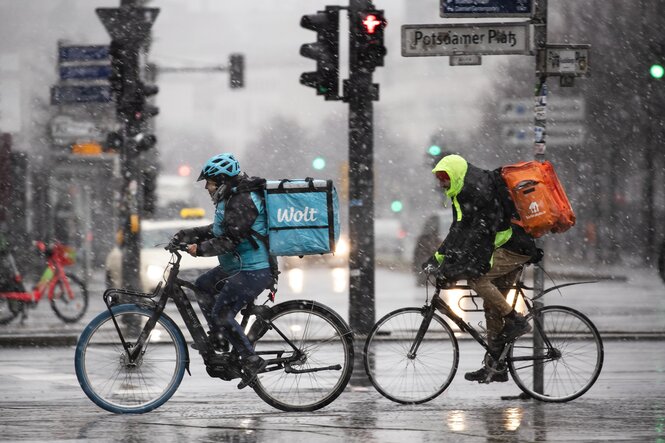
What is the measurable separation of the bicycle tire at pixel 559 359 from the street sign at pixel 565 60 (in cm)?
181

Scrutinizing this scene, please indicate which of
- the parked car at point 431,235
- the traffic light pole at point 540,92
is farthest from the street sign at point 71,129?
the traffic light pole at point 540,92

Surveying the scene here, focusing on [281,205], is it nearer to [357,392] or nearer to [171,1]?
[357,392]

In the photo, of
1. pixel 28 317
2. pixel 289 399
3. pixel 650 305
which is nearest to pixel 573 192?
pixel 650 305

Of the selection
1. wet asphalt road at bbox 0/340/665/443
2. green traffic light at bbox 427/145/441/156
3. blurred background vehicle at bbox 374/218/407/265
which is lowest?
blurred background vehicle at bbox 374/218/407/265

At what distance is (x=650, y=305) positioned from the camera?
70.2 feet

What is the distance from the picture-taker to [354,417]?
27.5 ft

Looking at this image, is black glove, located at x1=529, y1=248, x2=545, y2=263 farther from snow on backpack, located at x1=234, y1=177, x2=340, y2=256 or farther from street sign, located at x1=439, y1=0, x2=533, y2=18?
street sign, located at x1=439, y1=0, x2=533, y2=18

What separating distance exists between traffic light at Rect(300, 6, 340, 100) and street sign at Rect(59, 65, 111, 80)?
369 centimetres

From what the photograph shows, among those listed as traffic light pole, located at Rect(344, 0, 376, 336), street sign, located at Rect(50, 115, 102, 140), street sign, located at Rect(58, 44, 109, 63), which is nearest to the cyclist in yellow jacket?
traffic light pole, located at Rect(344, 0, 376, 336)

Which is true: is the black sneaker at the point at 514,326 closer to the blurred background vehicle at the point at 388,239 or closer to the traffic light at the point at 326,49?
the traffic light at the point at 326,49

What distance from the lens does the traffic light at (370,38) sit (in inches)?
482

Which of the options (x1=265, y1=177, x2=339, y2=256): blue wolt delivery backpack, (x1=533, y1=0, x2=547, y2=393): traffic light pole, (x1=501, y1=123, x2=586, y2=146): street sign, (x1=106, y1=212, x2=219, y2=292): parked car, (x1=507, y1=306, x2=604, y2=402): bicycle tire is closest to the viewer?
(x1=265, y1=177, x2=339, y2=256): blue wolt delivery backpack

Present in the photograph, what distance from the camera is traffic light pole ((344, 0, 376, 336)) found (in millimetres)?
12328

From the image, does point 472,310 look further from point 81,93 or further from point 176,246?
point 81,93
